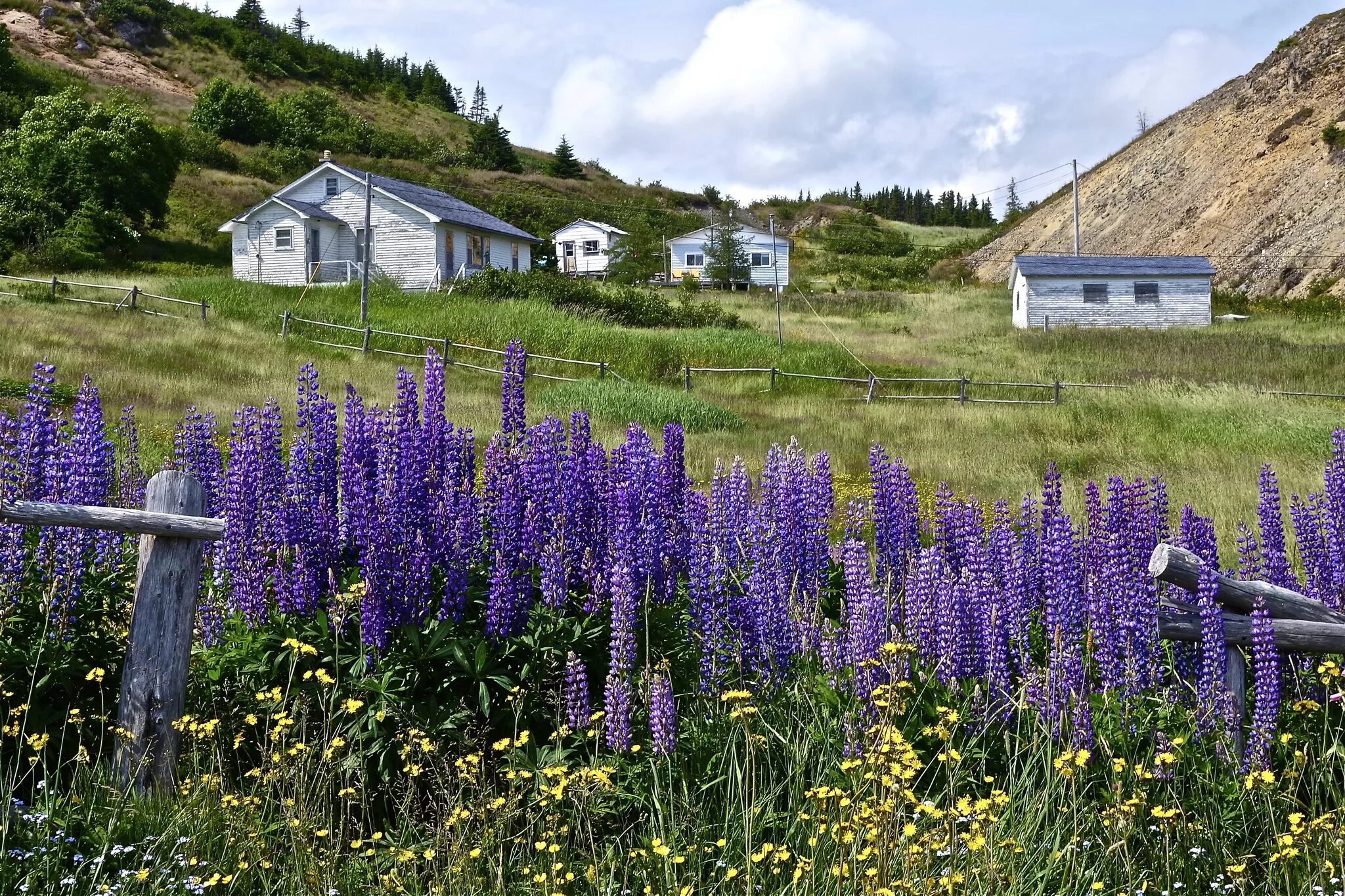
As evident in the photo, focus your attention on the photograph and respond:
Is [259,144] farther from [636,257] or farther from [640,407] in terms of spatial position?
[640,407]

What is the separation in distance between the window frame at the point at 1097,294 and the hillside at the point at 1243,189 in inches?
423

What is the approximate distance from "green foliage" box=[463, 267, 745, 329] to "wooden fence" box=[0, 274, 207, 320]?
11.0 meters

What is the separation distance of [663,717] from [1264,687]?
8.90ft

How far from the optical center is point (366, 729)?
4.52m

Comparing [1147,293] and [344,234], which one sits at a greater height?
[344,234]

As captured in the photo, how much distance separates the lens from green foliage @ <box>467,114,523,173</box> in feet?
297

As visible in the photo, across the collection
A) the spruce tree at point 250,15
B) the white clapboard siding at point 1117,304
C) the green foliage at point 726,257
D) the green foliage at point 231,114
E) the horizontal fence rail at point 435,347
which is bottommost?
the horizontal fence rail at point 435,347

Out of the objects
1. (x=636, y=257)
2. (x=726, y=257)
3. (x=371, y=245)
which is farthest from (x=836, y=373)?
(x=636, y=257)

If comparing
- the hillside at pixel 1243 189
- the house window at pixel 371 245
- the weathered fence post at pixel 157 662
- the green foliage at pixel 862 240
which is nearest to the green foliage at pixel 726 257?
the hillside at pixel 1243 189

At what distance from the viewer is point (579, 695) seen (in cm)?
464

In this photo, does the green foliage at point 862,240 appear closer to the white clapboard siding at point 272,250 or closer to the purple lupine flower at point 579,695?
the white clapboard siding at point 272,250

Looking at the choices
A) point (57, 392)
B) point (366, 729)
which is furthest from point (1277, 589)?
point (57, 392)

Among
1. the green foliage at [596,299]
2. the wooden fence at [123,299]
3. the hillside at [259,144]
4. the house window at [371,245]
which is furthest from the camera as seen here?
the hillside at [259,144]

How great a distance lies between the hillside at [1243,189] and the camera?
2108 inches
